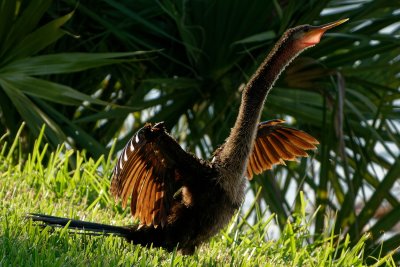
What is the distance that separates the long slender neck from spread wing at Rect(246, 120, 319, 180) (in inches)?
14.3

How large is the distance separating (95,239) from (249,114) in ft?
2.34

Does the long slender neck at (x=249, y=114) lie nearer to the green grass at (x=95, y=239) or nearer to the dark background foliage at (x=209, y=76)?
the green grass at (x=95, y=239)

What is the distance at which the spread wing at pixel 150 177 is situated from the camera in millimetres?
3061

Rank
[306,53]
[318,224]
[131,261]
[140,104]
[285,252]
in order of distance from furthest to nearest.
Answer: [140,104] < [306,53] < [318,224] < [285,252] < [131,261]

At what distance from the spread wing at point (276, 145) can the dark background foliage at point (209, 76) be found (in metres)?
0.74

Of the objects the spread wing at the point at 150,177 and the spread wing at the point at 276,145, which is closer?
the spread wing at the point at 150,177

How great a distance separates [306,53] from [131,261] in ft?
8.17

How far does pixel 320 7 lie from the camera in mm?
5066

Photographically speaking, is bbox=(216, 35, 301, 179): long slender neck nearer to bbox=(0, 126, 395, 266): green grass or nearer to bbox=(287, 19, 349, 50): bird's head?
bbox=(287, 19, 349, 50): bird's head

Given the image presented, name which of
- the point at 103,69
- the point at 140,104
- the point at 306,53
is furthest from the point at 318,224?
the point at 103,69

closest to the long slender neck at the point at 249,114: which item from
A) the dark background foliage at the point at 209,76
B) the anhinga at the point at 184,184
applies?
the anhinga at the point at 184,184

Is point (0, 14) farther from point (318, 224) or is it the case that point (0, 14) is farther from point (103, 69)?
point (318, 224)

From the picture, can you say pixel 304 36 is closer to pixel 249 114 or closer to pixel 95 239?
pixel 249 114

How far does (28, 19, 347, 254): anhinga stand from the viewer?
314 centimetres
